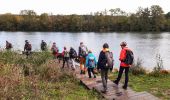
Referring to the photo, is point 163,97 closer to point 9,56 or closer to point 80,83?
point 80,83

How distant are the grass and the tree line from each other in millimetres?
107617

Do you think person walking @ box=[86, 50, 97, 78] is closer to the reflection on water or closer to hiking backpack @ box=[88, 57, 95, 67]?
hiking backpack @ box=[88, 57, 95, 67]

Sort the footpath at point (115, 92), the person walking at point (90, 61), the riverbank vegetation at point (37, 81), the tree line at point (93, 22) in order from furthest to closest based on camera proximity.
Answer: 1. the tree line at point (93, 22)
2. the person walking at point (90, 61)
3. the footpath at point (115, 92)
4. the riverbank vegetation at point (37, 81)

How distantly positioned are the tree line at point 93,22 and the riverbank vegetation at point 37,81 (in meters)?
108

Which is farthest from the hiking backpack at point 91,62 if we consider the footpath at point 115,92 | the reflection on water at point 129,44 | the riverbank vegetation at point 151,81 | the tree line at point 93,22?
the tree line at point 93,22

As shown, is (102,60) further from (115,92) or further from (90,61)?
(90,61)

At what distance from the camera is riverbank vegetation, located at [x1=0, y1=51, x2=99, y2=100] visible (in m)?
9.91

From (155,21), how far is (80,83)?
111 m

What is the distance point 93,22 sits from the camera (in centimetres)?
13100

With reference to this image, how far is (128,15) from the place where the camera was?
138 metres

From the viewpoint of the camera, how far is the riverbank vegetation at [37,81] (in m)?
9.91

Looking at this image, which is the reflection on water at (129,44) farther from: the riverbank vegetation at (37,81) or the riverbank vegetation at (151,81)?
the riverbank vegetation at (151,81)

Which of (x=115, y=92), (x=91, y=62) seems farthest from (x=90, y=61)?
(x=115, y=92)

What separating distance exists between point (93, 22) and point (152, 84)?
11668 centimetres
